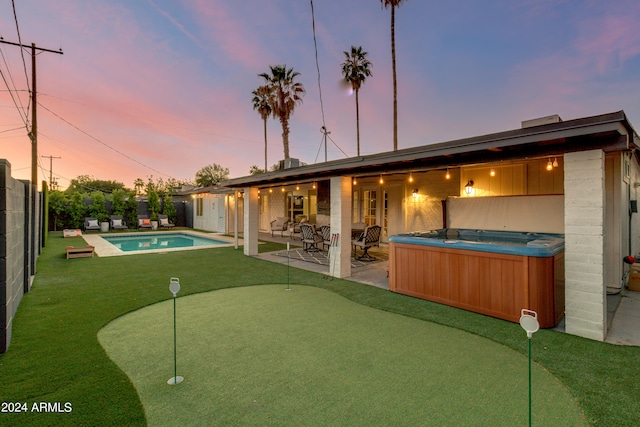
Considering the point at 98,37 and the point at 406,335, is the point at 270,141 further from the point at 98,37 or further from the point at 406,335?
the point at 406,335

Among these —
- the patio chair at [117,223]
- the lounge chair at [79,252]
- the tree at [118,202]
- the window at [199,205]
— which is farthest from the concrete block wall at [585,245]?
the tree at [118,202]

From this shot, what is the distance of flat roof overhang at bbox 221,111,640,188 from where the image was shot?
123 inches

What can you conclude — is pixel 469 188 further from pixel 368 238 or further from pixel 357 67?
pixel 357 67

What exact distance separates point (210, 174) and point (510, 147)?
160 feet

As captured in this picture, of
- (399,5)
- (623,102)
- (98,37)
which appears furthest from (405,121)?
(98,37)

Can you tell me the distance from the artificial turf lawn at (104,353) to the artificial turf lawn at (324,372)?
6.9 inches

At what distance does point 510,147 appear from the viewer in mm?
3945

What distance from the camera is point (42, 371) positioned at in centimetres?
255

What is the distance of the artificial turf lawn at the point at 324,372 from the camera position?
80.4 inches

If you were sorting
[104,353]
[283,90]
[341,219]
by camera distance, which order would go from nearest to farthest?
[104,353], [341,219], [283,90]

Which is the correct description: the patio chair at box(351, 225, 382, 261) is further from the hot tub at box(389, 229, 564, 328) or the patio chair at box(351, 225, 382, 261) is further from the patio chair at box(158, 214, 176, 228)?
the patio chair at box(158, 214, 176, 228)

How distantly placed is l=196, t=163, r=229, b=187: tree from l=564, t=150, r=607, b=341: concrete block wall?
47807mm

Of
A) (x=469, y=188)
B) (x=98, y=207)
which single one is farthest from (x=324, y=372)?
(x=98, y=207)

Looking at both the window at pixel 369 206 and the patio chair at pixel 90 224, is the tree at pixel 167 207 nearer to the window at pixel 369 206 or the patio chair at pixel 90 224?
the patio chair at pixel 90 224
